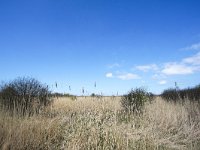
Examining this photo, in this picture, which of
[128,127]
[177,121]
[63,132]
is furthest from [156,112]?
[63,132]

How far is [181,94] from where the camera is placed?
2650 centimetres

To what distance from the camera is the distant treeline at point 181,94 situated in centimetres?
2337

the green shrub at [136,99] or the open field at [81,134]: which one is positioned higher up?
the green shrub at [136,99]

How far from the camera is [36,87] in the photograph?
59.8 ft

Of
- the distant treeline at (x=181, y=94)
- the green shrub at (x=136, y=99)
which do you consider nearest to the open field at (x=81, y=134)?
the green shrub at (x=136, y=99)

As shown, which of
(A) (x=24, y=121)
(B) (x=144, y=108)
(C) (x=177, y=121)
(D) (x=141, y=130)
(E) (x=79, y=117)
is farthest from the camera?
(B) (x=144, y=108)

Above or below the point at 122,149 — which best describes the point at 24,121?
above

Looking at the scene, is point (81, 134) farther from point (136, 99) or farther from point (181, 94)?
point (181, 94)

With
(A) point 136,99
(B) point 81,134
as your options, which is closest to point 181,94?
(A) point 136,99

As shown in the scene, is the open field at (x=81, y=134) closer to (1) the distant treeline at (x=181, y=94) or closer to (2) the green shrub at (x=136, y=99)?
(2) the green shrub at (x=136, y=99)

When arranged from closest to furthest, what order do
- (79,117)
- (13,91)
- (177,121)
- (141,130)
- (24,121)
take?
1. (24,121)
2. (79,117)
3. (141,130)
4. (177,121)
5. (13,91)

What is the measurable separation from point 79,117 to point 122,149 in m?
1.85

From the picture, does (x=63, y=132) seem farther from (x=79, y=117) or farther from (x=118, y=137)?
(x=118, y=137)

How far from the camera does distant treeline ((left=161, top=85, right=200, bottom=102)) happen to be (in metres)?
23.4
